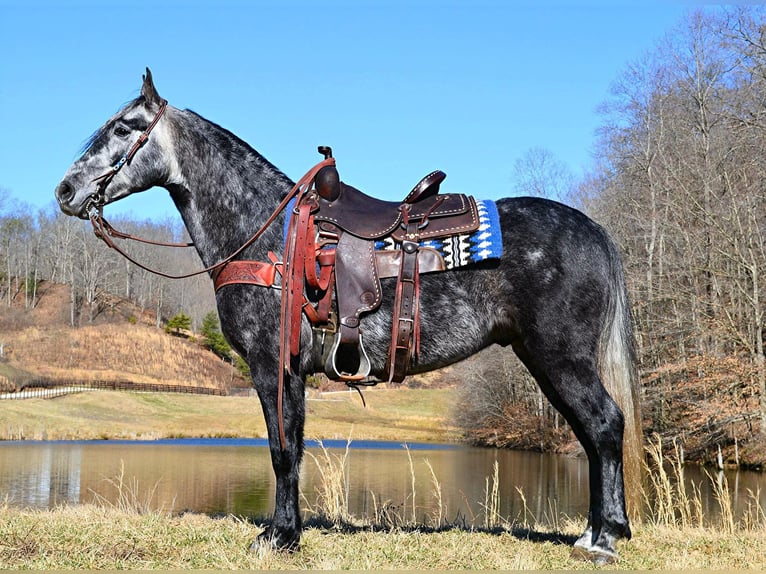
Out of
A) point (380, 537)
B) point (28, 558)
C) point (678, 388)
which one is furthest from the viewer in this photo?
point (678, 388)

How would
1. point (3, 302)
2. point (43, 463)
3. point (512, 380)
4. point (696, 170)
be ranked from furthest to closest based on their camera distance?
point (3, 302), point (512, 380), point (696, 170), point (43, 463)

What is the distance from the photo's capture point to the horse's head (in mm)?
5578

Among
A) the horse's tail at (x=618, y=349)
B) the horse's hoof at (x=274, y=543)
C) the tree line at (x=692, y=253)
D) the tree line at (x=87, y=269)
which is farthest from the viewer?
the tree line at (x=87, y=269)

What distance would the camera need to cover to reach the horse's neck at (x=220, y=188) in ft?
18.4

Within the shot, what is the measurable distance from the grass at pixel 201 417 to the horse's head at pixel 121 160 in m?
28.4

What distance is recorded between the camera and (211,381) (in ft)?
195

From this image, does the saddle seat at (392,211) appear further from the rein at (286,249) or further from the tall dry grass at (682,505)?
the tall dry grass at (682,505)

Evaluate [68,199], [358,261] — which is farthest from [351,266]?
[68,199]

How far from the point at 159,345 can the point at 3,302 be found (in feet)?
62.1

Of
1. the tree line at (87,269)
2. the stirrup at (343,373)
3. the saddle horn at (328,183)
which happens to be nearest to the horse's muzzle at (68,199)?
the saddle horn at (328,183)

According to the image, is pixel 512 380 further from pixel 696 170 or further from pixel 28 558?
pixel 28 558

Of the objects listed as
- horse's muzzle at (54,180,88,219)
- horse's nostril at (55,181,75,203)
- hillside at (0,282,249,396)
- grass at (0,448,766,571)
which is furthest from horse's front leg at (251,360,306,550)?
hillside at (0,282,249,396)

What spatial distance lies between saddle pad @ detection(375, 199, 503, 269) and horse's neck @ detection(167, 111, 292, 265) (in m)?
1.06

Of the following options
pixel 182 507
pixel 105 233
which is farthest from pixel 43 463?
pixel 105 233
